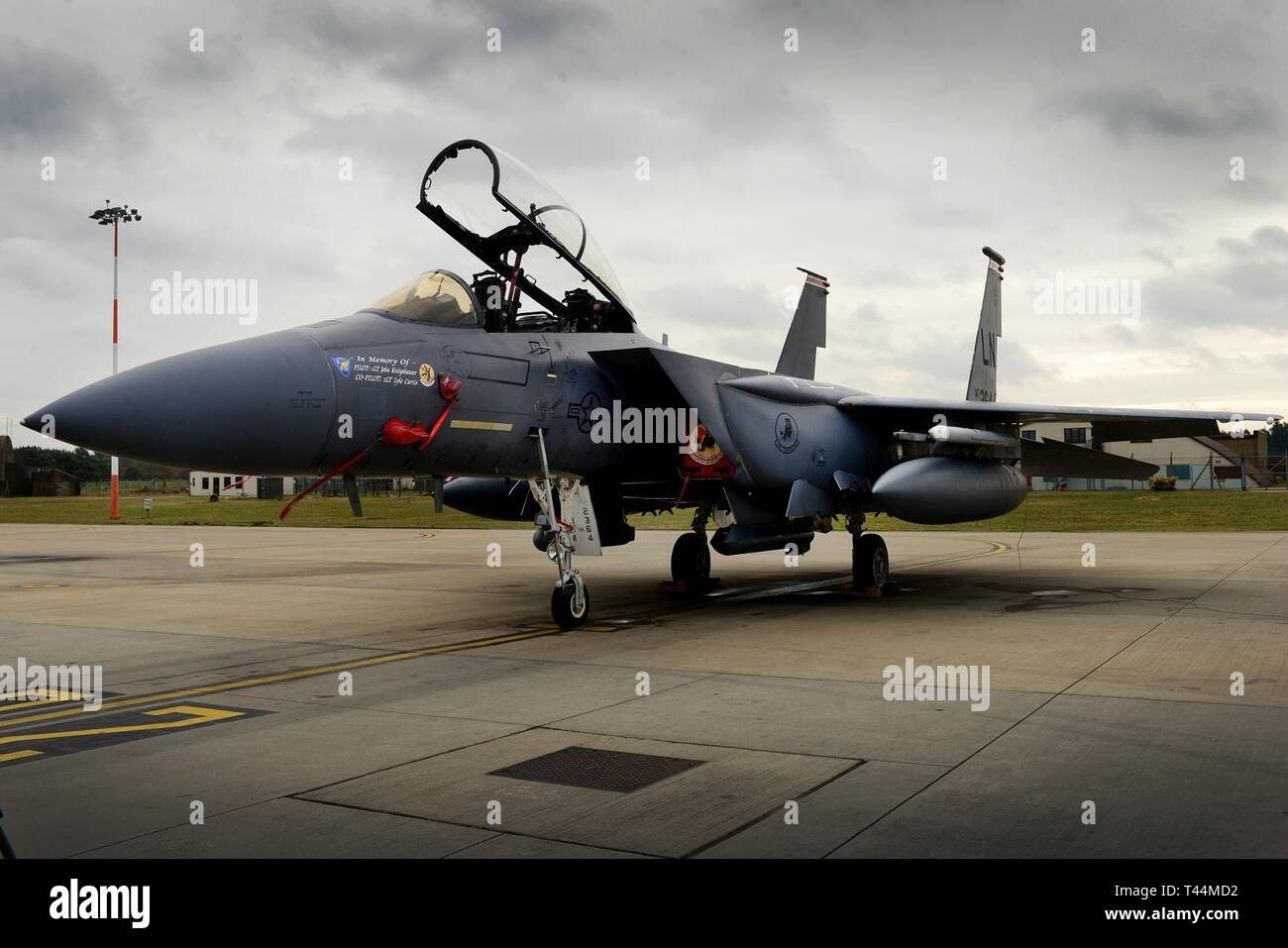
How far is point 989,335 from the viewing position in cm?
1652

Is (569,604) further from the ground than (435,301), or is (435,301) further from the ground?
(435,301)

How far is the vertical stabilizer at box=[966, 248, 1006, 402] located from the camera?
16.0 metres

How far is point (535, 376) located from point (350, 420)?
7.09 feet

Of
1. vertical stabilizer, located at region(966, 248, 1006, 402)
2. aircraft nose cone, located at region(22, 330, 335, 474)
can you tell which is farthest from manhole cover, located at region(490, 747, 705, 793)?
vertical stabilizer, located at region(966, 248, 1006, 402)

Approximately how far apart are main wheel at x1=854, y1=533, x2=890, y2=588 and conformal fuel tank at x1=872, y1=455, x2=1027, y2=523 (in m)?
1.32

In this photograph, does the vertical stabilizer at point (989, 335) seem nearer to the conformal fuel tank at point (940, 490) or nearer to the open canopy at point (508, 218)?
the conformal fuel tank at point (940, 490)

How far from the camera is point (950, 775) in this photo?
4609 millimetres

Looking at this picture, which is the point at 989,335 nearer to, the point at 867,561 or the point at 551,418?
the point at 867,561

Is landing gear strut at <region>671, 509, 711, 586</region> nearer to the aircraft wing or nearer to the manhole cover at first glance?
the aircraft wing

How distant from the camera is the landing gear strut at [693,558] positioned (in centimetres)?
1359

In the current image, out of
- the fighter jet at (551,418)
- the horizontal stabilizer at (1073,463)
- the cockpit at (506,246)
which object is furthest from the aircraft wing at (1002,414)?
the cockpit at (506,246)

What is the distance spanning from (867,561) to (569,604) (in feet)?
16.4

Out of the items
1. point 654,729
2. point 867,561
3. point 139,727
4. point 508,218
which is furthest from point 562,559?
point 867,561
